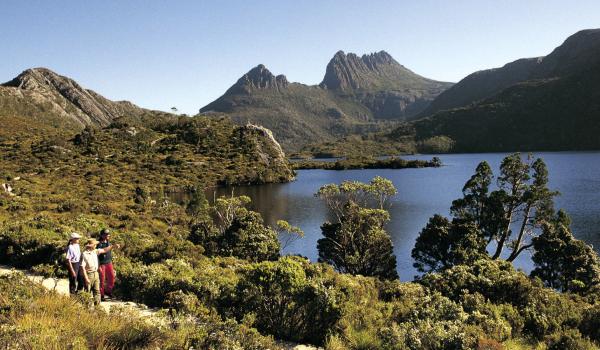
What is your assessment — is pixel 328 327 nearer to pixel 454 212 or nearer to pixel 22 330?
pixel 22 330

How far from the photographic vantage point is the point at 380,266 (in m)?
39.8

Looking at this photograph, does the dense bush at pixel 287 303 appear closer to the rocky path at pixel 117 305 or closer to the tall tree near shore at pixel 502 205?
the rocky path at pixel 117 305

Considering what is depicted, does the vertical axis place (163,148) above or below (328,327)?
above

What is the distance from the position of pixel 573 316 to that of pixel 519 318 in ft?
7.33

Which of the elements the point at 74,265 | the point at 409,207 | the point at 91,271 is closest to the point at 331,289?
the point at 91,271

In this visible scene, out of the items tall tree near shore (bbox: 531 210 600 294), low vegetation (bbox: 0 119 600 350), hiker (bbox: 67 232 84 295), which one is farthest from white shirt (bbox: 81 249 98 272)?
tall tree near shore (bbox: 531 210 600 294)

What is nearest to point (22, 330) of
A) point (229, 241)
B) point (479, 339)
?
point (479, 339)

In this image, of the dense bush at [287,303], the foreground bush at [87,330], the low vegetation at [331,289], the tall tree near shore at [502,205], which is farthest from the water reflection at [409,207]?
the foreground bush at [87,330]

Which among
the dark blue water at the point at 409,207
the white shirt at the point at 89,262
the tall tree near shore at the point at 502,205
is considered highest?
the white shirt at the point at 89,262

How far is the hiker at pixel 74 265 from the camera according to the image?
1312cm

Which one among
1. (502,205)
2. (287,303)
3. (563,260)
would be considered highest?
(287,303)

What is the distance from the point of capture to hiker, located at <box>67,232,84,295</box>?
13117 mm

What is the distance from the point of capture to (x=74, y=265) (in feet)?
44.2

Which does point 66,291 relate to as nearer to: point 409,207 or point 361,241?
point 361,241
